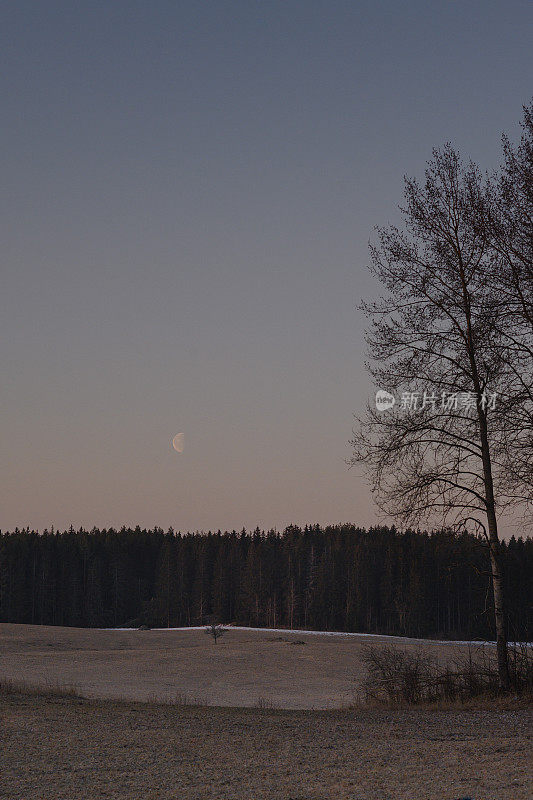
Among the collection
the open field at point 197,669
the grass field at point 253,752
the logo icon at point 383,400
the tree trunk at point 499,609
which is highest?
the logo icon at point 383,400

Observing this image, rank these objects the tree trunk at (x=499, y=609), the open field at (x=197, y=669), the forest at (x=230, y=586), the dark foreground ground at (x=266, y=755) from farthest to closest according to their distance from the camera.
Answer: the forest at (x=230, y=586), the open field at (x=197, y=669), the tree trunk at (x=499, y=609), the dark foreground ground at (x=266, y=755)

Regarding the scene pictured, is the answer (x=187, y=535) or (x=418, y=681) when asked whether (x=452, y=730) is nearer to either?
(x=418, y=681)

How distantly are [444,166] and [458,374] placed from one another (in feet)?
15.0

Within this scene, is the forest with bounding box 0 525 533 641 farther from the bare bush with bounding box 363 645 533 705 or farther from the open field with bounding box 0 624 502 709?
Answer: the bare bush with bounding box 363 645 533 705

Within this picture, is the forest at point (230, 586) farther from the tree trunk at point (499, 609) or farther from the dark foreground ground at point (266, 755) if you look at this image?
the dark foreground ground at point (266, 755)

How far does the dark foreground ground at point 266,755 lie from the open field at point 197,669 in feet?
35.8

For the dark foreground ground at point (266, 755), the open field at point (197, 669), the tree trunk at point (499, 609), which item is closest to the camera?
the dark foreground ground at point (266, 755)

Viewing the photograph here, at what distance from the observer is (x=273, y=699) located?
96.2ft

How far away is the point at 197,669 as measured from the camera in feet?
140

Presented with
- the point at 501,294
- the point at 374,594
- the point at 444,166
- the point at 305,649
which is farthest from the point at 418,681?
the point at 374,594

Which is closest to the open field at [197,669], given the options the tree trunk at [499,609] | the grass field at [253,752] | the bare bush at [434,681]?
the bare bush at [434,681]

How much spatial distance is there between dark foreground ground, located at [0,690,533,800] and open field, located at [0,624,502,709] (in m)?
10.9

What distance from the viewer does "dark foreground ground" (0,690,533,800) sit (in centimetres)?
764

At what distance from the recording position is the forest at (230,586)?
102438mm
